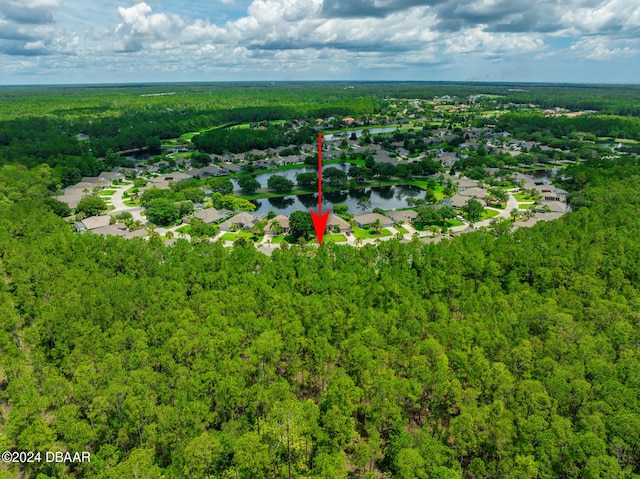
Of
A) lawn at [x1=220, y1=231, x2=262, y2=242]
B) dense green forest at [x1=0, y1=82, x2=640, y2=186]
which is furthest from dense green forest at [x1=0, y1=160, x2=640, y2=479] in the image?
dense green forest at [x1=0, y1=82, x2=640, y2=186]

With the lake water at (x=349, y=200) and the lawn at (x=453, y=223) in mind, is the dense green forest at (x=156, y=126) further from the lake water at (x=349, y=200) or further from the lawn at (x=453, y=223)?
the lawn at (x=453, y=223)

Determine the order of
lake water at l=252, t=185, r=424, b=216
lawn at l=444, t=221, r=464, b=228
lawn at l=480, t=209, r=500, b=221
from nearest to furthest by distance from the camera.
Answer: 1. lawn at l=444, t=221, r=464, b=228
2. lawn at l=480, t=209, r=500, b=221
3. lake water at l=252, t=185, r=424, b=216

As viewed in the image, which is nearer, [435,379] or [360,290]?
[435,379]

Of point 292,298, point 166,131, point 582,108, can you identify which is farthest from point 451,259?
point 582,108

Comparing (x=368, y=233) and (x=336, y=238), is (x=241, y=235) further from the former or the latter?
(x=368, y=233)

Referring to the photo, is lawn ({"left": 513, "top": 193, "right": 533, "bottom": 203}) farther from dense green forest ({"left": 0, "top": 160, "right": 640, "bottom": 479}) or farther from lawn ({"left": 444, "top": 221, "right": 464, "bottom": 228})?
dense green forest ({"left": 0, "top": 160, "right": 640, "bottom": 479})

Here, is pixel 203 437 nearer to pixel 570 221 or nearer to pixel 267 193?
pixel 570 221

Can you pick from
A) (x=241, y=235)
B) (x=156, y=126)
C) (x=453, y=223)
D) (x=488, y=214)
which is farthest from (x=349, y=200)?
(x=156, y=126)
